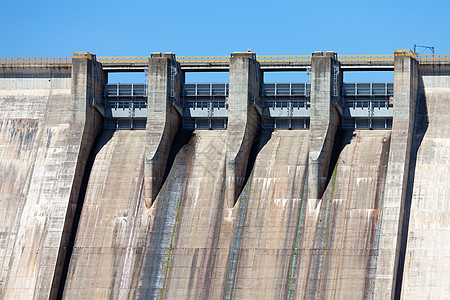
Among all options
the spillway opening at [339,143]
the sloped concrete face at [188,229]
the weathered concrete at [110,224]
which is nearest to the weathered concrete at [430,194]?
the spillway opening at [339,143]

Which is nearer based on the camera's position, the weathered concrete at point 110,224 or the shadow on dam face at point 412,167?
the shadow on dam face at point 412,167

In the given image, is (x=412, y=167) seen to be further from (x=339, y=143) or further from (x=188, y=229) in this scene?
(x=188, y=229)

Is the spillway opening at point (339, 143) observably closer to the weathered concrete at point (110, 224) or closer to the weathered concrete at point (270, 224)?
the weathered concrete at point (270, 224)

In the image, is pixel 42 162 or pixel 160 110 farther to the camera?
pixel 42 162

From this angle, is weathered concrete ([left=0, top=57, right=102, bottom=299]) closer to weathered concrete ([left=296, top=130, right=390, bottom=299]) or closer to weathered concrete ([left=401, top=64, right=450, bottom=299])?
weathered concrete ([left=296, top=130, right=390, bottom=299])

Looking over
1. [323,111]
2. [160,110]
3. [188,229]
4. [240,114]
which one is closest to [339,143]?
[323,111]

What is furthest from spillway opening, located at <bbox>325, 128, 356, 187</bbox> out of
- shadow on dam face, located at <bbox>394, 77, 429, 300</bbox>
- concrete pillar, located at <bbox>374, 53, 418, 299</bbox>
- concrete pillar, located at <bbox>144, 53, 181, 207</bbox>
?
concrete pillar, located at <bbox>144, 53, 181, 207</bbox>

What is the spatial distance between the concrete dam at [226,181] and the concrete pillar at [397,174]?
10 centimetres

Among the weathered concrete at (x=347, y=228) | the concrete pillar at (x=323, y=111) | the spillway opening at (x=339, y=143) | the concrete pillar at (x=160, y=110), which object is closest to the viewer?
the weathered concrete at (x=347, y=228)

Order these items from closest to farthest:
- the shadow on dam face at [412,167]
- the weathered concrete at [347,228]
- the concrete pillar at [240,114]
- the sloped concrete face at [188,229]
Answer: the shadow on dam face at [412,167], the weathered concrete at [347,228], the sloped concrete face at [188,229], the concrete pillar at [240,114]

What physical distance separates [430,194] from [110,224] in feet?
78.2

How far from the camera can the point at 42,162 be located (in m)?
73.2

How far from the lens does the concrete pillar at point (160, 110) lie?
233 ft

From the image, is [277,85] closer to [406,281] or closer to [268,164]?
[268,164]
